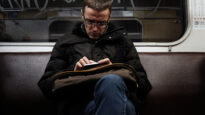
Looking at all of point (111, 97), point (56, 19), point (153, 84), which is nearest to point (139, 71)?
point (153, 84)

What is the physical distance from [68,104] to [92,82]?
0.90ft

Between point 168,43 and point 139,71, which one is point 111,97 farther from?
point 168,43

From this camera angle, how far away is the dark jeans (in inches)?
49.9

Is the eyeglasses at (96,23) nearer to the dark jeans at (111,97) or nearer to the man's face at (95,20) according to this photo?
the man's face at (95,20)

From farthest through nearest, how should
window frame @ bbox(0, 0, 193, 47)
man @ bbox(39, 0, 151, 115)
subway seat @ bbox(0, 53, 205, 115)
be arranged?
window frame @ bbox(0, 0, 193, 47) < subway seat @ bbox(0, 53, 205, 115) < man @ bbox(39, 0, 151, 115)

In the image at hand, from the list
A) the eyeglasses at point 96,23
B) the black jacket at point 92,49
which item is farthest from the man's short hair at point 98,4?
the black jacket at point 92,49

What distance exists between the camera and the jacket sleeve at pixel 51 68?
1.64 m

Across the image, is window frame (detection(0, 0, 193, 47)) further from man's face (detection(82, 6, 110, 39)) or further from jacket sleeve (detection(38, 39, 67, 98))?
man's face (detection(82, 6, 110, 39))

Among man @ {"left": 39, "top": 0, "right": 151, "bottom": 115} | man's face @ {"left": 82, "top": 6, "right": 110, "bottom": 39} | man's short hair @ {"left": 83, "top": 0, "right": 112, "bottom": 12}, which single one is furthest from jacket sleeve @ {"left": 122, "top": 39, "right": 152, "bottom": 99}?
man's short hair @ {"left": 83, "top": 0, "right": 112, "bottom": 12}

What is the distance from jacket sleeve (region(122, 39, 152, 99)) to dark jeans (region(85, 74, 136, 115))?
307mm

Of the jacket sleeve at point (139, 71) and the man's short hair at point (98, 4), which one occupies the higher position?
the man's short hair at point (98, 4)

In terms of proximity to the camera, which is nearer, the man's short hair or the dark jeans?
the dark jeans

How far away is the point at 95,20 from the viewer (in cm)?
179

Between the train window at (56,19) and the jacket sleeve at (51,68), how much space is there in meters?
0.52
